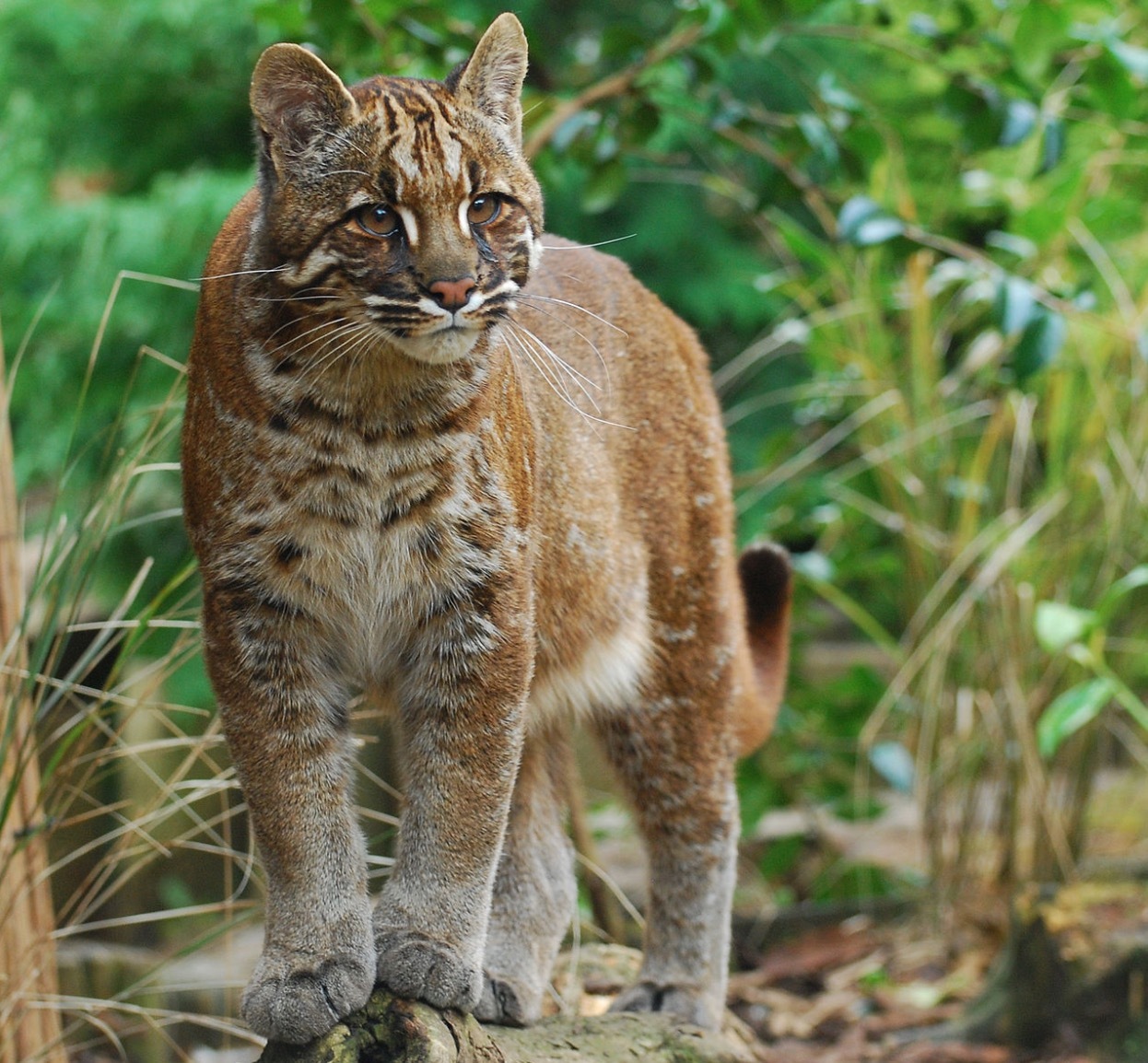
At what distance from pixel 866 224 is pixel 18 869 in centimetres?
307

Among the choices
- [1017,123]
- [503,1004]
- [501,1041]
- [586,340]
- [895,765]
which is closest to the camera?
[501,1041]

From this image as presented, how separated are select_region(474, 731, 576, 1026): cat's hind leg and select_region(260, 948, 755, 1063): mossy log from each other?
0.27 ft

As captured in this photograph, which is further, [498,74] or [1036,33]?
[1036,33]

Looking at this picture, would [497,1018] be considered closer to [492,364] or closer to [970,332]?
[492,364]

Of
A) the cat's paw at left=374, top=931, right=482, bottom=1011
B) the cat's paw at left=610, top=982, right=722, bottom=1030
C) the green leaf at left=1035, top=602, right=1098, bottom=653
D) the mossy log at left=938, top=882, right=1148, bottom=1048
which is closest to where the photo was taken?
the cat's paw at left=374, top=931, right=482, bottom=1011

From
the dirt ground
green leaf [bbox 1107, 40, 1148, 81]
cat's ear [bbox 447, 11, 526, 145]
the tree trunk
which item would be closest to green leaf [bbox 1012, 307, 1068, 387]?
green leaf [bbox 1107, 40, 1148, 81]

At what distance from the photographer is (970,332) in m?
7.43

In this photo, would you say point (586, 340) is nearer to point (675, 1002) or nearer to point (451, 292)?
point (451, 292)

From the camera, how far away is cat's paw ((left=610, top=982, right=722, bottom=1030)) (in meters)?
3.70

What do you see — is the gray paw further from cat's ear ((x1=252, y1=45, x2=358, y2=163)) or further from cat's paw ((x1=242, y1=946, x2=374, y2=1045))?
cat's ear ((x1=252, y1=45, x2=358, y2=163))

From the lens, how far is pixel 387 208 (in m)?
2.60

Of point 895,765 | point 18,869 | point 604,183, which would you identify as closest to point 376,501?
point 18,869

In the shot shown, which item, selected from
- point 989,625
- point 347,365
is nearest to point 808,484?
point 989,625

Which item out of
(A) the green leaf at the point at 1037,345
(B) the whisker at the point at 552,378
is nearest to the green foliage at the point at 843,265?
(A) the green leaf at the point at 1037,345
